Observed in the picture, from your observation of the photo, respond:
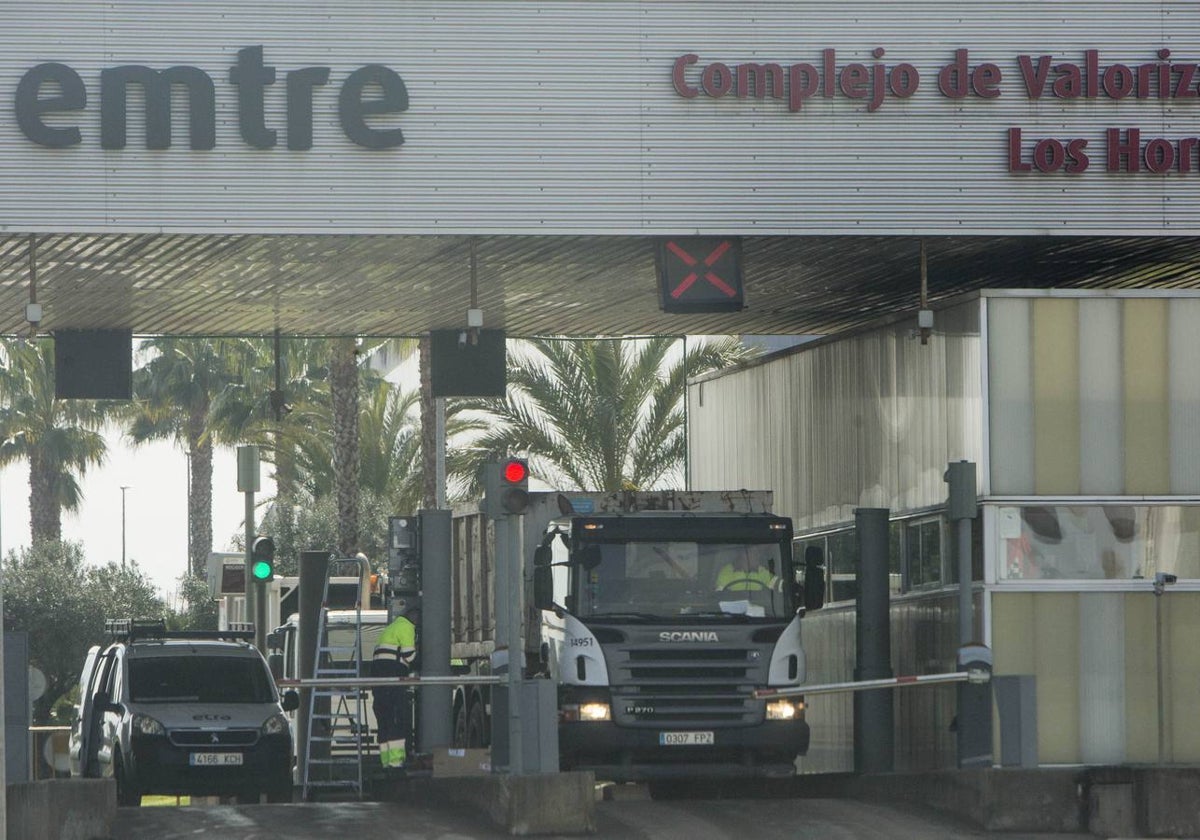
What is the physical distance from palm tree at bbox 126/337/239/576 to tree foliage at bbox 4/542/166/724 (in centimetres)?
318

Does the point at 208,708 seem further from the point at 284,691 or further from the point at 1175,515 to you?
the point at 1175,515

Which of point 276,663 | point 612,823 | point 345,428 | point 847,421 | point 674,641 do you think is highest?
point 345,428

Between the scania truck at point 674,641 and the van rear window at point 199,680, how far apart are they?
497 centimetres

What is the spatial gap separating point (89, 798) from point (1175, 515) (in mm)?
10066

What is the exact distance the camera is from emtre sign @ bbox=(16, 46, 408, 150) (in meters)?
19.1

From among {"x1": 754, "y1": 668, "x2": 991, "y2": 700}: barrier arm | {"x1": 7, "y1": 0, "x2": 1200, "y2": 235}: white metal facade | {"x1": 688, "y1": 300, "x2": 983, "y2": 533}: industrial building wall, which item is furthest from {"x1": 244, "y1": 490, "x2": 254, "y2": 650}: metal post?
{"x1": 754, "y1": 668, "x2": 991, "y2": 700}: barrier arm

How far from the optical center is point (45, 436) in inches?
2228

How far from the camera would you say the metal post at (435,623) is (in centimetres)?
2131

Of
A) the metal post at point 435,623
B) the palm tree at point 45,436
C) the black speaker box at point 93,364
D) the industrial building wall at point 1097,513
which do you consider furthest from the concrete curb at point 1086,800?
the palm tree at point 45,436

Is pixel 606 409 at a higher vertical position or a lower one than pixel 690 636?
higher

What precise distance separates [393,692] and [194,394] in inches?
1472

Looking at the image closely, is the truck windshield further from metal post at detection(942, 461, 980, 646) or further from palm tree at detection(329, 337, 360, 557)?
palm tree at detection(329, 337, 360, 557)

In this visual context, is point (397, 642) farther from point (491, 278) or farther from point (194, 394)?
point (194, 394)

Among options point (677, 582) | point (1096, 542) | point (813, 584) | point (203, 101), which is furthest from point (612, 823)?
point (203, 101)
